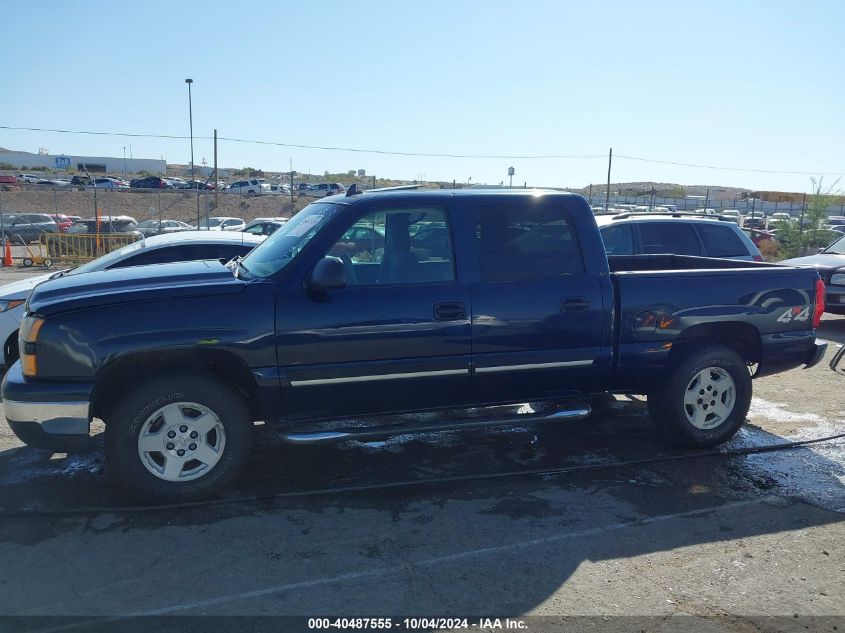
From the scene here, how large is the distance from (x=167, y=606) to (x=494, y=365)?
2.53 metres

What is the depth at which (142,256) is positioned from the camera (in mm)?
7871

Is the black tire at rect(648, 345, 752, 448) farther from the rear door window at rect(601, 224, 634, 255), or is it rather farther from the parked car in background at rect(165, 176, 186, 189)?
the parked car in background at rect(165, 176, 186, 189)

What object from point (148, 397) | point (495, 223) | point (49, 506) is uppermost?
point (495, 223)

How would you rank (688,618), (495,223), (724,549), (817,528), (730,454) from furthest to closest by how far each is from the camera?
1. (730,454)
2. (495,223)
3. (817,528)
4. (724,549)
5. (688,618)

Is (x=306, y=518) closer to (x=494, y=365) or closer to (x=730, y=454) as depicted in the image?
(x=494, y=365)

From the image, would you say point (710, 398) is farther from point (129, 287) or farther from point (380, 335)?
point (129, 287)

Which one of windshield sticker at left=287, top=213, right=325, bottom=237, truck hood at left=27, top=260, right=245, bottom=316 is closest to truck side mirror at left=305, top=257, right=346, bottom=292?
truck hood at left=27, top=260, right=245, bottom=316

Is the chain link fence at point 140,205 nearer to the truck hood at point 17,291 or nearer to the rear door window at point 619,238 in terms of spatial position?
the rear door window at point 619,238

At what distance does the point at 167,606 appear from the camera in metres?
3.46

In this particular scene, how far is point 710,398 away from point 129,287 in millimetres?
4282

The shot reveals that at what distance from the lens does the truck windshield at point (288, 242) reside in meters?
4.91

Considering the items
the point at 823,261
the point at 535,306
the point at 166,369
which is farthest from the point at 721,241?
the point at 166,369

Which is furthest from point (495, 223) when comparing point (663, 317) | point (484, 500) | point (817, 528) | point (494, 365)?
point (817, 528)

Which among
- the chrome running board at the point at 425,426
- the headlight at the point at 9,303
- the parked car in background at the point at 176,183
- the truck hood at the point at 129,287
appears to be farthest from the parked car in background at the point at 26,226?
the parked car in background at the point at 176,183
